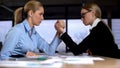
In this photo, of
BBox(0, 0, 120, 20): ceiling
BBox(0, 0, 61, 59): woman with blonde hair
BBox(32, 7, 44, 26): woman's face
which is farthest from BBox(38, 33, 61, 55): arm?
BBox(0, 0, 120, 20): ceiling

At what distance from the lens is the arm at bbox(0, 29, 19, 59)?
1696mm

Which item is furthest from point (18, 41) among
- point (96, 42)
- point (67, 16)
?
point (67, 16)

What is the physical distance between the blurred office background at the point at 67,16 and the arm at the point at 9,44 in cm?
703

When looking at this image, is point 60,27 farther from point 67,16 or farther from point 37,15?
point 67,16

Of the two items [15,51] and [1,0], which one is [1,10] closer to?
[1,0]

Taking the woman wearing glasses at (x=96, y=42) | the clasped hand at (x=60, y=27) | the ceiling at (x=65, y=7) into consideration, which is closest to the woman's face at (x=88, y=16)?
the woman wearing glasses at (x=96, y=42)

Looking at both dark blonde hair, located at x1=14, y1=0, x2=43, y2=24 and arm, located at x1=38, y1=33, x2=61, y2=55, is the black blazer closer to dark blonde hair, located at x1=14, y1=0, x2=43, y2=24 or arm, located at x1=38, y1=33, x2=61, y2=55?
arm, located at x1=38, y1=33, x2=61, y2=55

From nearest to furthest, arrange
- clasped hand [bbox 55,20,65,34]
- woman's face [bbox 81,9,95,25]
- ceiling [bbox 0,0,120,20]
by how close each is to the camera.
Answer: clasped hand [bbox 55,20,65,34]
woman's face [bbox 81,9,95,25]
ceiling [bbox 0,0,120,20]

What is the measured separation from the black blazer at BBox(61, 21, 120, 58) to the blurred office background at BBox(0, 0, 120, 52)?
6611mm

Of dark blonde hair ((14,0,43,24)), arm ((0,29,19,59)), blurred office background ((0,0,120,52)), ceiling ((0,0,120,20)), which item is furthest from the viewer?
ceiling ((0,0,120,20))

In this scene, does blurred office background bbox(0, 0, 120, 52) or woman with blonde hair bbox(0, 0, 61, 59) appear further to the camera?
blurred office background bbox(0, 0, 120, 52)

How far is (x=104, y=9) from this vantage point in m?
9.12

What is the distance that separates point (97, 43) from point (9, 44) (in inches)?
32.0

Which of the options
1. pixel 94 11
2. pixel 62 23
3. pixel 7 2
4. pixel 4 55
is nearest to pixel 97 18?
pixel 94 11
